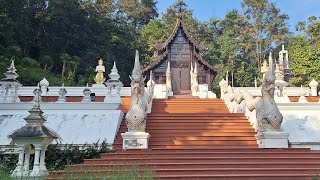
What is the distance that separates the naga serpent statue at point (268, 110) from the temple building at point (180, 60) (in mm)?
17238

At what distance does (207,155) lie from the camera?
827cm

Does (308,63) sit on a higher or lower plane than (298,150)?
higher

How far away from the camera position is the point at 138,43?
38.8 m

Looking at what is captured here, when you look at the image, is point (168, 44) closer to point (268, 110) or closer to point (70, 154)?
point (268, 110)

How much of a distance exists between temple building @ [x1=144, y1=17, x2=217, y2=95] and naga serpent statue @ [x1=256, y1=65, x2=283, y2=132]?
1724cm

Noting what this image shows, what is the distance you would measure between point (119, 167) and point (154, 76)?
21.3 metres

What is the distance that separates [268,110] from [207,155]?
2.56 metres

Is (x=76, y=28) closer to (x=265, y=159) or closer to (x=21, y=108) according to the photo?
(x=21, y=108)

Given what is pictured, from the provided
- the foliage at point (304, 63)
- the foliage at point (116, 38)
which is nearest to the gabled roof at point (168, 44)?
the foliage at point (116, 38)

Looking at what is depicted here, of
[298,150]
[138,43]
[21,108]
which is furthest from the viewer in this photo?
[138,43]

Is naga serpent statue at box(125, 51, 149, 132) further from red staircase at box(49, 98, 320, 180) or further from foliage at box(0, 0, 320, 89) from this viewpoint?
foliage at box(0, 0, 320, 89)

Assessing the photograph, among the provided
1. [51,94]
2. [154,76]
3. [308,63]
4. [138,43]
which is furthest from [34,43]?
[308,63]

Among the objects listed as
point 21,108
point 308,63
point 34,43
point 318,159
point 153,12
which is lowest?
point 318,159

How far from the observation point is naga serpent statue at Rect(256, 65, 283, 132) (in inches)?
374
